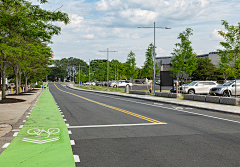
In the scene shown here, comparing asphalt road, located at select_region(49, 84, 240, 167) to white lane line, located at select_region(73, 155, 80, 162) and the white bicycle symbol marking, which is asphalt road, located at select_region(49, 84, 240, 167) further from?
the white bicycle symbol marking

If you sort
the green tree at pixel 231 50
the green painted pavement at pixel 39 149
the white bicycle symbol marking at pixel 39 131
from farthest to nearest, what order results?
the green tree at pixel 231 50, the white bicycle symbol marking at pixel 39 131, the green painted pavement at pixel 39 149

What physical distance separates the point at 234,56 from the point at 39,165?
18056 mm

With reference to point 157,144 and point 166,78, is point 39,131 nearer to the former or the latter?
point 157,144

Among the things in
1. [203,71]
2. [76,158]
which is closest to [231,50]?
[76,158]

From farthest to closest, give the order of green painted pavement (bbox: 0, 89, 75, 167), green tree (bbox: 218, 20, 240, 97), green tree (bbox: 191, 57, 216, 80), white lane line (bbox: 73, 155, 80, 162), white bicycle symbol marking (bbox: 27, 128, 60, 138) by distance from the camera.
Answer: green tree (bbox: 191, 57, 216, 80) → green tree (bbox: 218, 20, 240, 97) → white bicycle symbol marking (bbox: 27, 128, 60, 138) → white lane line (bbox: 73, 155, 80, 162) → green painted pavement (bbox: 0, 89, 75, 167)

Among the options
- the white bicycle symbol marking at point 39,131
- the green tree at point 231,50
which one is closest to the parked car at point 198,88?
the green tree at point 231,50

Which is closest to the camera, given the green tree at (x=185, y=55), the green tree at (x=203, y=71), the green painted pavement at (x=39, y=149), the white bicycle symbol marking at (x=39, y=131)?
the green painted pavement at (x=39, y=149)

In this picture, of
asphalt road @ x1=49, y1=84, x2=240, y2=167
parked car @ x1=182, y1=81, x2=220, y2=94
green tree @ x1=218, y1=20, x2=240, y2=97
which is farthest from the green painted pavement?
parked car @ x1=182, y1=81, x2=220, y2=94

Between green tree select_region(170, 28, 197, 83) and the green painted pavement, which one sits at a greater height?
green tree select_region(170, 28, 197, 83)

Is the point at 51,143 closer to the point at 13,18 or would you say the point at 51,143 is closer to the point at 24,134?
the point at 24,134

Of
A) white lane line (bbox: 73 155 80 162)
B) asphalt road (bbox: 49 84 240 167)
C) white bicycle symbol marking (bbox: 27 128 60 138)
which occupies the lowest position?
white bicycle symbol marking (bbox: 27 128 60 138)

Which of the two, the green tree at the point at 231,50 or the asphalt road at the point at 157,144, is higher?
the green tree at the point at 231,50

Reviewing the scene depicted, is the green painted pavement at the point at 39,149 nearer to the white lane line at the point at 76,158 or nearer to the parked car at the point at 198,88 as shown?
the white lane line at the point at 76,158

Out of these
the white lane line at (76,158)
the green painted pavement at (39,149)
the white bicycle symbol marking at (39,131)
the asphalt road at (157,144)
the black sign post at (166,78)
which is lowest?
the white bicycle symbol marking at (39,131)
